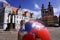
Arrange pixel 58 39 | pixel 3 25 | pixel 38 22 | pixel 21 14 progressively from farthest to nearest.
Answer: pixel 21 14
pixel 3 25
pixel 58 39
pixel 38 22

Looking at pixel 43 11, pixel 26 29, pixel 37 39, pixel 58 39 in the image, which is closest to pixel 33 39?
pixel 37 39

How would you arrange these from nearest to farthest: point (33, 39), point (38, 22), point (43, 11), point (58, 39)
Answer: point (33, 39) → point (38, 22) → point (58, 39) → point (43, 11)

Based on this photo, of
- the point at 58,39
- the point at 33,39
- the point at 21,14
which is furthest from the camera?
the point at 21,14

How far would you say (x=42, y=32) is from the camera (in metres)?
3.89

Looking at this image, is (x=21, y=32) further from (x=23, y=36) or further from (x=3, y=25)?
(x=3, y=25)

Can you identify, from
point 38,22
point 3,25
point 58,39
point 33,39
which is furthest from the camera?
point 3,25

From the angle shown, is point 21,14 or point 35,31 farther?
point 21,14

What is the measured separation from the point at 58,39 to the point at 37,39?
535 cm

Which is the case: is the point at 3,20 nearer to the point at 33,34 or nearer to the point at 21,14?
the point at 21,14

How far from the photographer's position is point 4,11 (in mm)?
56312

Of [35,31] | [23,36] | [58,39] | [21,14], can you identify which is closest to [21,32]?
[23,36]

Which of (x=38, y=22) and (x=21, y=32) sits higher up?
(x=38, y=22)

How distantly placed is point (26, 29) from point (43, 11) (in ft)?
292

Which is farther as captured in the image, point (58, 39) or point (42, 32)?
point (58, 39)
